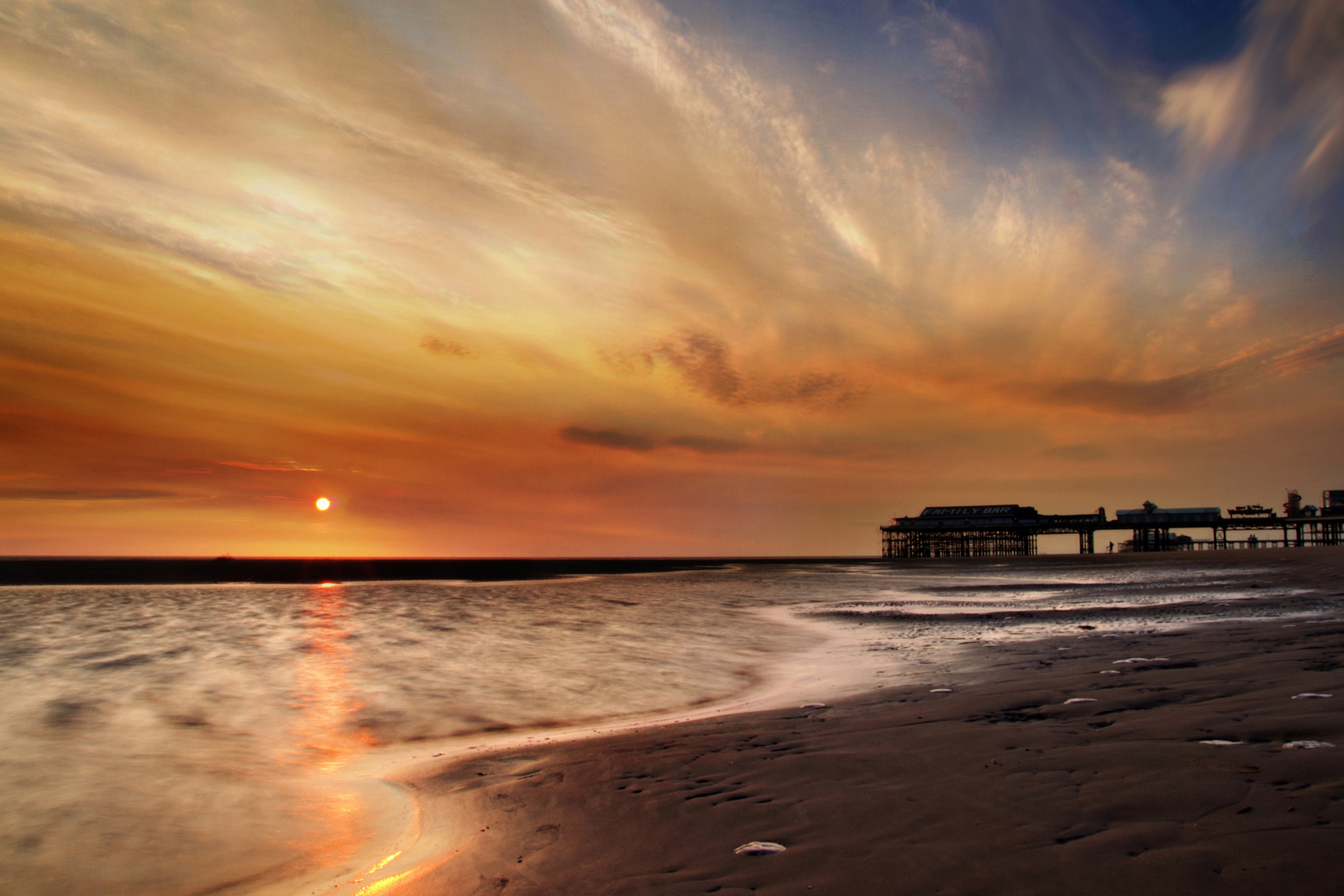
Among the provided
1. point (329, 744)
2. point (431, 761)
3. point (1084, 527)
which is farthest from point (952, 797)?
point (1084, 527)

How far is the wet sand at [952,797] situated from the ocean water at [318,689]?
4.39 ft

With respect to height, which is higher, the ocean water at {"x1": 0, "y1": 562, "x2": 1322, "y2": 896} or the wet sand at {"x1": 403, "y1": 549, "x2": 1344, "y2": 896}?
the wet sand at {"x1": 403, "y1": 549, "x2": 1344, "y2": 896}

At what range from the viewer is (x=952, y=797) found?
4434 millimetres

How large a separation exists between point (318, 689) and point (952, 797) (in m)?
11.2

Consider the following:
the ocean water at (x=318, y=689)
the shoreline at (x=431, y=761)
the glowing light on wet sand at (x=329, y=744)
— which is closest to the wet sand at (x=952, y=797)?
the shoreline at (x=431, y=761)

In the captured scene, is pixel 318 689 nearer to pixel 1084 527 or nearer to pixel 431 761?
pixel 431 761

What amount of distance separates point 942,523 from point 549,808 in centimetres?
11957

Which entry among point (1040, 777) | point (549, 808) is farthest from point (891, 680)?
point (549, 808)

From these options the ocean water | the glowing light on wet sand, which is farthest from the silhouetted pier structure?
the glowing light on wet sand

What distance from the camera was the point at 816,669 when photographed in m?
12.4

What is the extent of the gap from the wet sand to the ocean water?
1.34 metres

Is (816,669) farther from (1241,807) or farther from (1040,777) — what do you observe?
(1241,807)

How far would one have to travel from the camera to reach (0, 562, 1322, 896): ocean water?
217 inches

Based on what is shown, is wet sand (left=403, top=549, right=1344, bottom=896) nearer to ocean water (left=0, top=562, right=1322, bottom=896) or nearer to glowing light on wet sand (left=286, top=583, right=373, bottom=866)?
glowing light on wet sand (left=286, top=583, right=373, bottom=866)
